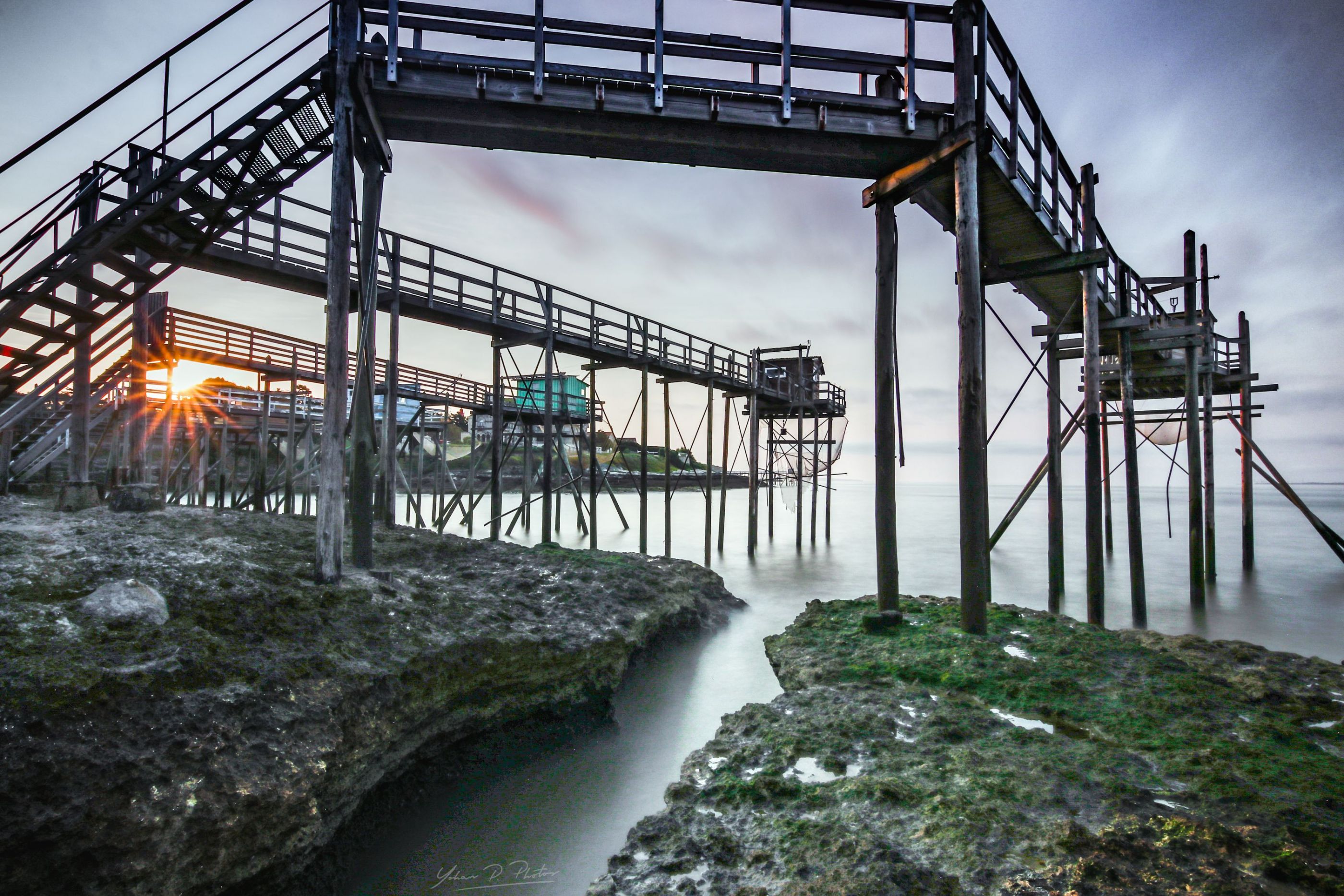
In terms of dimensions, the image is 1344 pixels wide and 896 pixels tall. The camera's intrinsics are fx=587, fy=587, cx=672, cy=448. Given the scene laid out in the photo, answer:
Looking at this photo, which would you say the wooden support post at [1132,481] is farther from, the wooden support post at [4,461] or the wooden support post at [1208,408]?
the wooden support post at [4,461]

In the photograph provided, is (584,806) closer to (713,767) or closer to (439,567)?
(713,767)

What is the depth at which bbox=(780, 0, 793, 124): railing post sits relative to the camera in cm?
539

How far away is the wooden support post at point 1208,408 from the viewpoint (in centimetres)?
1223

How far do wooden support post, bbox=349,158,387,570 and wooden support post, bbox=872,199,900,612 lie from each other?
4.95 meters

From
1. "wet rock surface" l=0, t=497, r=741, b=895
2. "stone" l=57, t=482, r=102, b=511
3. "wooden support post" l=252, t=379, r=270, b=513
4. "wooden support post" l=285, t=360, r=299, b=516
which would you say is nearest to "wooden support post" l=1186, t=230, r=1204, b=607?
"wet rock surface" l=0, t=497, r=741, b=895

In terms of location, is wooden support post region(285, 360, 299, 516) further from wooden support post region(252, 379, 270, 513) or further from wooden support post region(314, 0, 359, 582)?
wooden support post region(314, 0, 359, 582)

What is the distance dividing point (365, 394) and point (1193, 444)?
13.7 metres

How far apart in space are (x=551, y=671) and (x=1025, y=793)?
11.4 feet

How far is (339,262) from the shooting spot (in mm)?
4852

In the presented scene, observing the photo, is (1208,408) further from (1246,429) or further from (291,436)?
(291,436)

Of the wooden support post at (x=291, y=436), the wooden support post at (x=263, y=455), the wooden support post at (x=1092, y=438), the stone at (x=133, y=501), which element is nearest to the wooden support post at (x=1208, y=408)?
the wooden support post at (x=1092, y=438)

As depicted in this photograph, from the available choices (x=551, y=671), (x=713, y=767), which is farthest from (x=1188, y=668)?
(x=551, y=671)

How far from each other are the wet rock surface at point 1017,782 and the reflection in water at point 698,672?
1.20 meters

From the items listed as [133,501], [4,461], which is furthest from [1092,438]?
[4,461]
